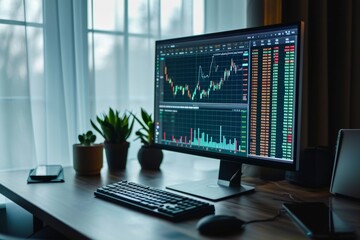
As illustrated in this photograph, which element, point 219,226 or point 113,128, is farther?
point 113,128

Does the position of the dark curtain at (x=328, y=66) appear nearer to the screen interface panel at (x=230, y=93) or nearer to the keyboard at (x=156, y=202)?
the screen interface panel at (x=230, y=93)

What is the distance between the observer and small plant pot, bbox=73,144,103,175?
157 centimetres

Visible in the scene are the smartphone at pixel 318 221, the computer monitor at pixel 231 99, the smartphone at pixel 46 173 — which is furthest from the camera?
the smartphone at pixel 46 173

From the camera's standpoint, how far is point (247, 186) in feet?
4.64

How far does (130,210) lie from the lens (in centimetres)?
114

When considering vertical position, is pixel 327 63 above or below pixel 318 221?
above

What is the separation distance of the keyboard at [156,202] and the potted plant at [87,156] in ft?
0.97

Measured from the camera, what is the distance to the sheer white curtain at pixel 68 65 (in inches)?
67.7

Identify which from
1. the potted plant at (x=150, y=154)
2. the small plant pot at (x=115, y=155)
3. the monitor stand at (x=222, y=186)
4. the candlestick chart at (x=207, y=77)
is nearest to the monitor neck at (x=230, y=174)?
the monitor stand at (x=222, y=186)

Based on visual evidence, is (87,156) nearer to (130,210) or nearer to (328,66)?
(130,210)

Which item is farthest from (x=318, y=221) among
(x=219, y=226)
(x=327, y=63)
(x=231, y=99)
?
(x=327, y=63)

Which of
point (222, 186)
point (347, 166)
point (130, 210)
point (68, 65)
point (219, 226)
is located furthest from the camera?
point (68, 65)

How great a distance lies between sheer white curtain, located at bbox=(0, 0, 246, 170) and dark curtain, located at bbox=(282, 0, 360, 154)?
65 centimetres

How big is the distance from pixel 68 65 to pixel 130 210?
0.94 metres
